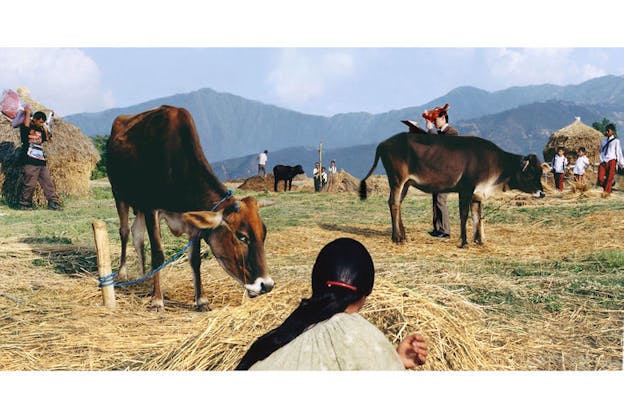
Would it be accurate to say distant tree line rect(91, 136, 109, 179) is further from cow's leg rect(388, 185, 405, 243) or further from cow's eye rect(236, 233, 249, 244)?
cow's leg rect(388, 185, 405, 243)

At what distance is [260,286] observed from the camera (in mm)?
5855

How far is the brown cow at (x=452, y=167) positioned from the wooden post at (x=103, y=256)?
2838 mm

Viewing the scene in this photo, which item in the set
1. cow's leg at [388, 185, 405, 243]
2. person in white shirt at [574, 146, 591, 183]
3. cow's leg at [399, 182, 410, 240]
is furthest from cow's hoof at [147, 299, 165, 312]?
person in white shirt at [574, 146, 591, 183]

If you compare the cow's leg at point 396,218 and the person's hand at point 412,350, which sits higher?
the cow's leg at point 396,218

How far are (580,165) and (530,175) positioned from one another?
1106 mm

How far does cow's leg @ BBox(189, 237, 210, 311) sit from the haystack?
229 cm

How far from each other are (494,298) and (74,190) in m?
5.29

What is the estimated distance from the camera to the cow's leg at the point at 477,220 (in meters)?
6.82

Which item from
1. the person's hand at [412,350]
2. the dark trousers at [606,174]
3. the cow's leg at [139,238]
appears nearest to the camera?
the person's hand at [412,350]

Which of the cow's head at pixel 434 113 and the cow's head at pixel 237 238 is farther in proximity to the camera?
the cow's head at pixel 434 113

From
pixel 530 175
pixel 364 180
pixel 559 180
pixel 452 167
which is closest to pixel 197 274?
pixel 364 180

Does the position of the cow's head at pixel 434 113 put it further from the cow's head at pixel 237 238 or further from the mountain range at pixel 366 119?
the cow's head at pixel 237 238

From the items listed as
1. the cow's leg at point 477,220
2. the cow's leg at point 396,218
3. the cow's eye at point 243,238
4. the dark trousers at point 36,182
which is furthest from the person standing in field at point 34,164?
the cow's leg at point 477,220

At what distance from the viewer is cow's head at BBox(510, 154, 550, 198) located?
7109 mm
